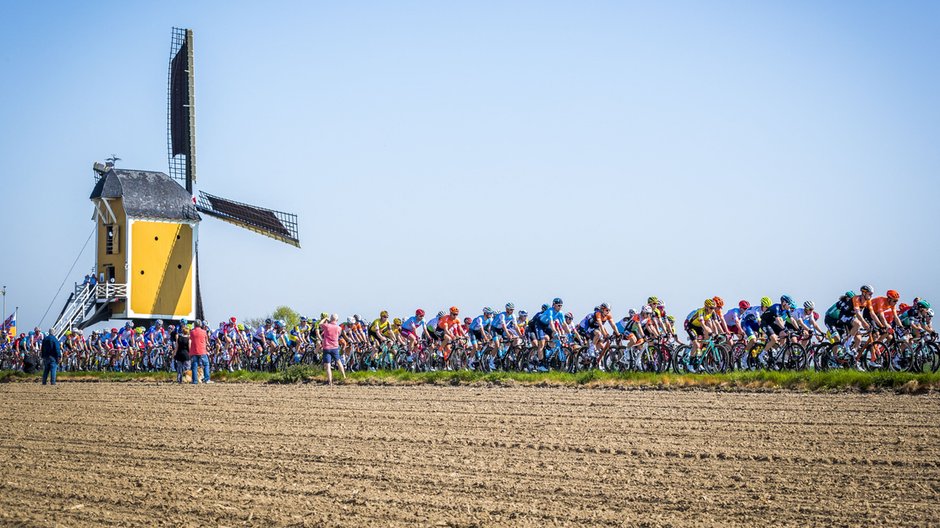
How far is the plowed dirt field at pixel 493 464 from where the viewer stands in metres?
7.96

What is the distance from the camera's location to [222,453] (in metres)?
11.4

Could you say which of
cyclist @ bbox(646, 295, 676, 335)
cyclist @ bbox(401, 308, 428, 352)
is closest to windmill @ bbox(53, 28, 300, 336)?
cyclist @ bbox(401, 308, 428, 352)

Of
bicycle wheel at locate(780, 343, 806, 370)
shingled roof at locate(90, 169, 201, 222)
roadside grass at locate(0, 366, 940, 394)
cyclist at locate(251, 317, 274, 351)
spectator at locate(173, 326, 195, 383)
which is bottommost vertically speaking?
roadside grass at locate(0, 366, 940, 394)

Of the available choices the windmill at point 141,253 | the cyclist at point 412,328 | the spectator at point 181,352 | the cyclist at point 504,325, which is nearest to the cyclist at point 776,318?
the cyclist at point 504,325

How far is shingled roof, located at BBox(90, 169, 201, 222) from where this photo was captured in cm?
4588

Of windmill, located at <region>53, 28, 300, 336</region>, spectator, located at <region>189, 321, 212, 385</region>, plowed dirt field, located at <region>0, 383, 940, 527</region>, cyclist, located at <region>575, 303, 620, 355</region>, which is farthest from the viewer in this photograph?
windmill, located at <region>53, 28, 300, 336</region>

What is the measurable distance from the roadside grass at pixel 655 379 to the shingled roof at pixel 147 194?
19.6 metres

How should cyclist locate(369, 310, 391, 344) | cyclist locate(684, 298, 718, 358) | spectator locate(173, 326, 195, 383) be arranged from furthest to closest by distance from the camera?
cyclist locate(369, 310, 391, 344), spectator locate(173, 326, 195, 383), cyclist locate(684, 298, 718, 358)

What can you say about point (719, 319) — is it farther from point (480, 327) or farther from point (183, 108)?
point (183, 108)

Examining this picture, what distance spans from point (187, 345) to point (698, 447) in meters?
20.6

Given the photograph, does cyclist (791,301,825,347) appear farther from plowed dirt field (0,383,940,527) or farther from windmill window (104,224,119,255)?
windmill window (104,224,119,255)

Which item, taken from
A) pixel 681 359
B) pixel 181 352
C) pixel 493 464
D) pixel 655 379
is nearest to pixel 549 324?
pixel 681 359

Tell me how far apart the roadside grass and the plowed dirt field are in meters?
1.23

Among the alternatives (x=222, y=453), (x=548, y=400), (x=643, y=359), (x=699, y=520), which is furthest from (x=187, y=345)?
(x=699, y=520)
